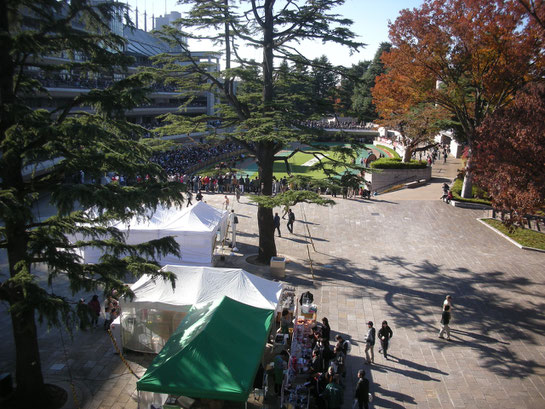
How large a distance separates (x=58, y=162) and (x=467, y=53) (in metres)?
Result: 23.0

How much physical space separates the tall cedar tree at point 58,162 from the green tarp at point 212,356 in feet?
4.64

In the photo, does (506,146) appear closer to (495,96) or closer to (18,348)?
(495,96)

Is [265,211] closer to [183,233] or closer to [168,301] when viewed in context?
[183,233]

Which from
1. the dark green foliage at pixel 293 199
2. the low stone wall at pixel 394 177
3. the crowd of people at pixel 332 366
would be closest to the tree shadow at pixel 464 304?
the crowd of people at pixel 332 366

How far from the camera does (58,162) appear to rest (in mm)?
7543

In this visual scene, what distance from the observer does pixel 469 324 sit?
43.1ft

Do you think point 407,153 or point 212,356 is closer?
point 212,356

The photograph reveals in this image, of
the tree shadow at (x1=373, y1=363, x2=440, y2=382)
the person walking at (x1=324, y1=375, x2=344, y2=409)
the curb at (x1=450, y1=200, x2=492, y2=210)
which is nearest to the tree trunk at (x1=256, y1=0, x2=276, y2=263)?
the tree shadow at (x1=373, y1=363, x2=440, y2=382)

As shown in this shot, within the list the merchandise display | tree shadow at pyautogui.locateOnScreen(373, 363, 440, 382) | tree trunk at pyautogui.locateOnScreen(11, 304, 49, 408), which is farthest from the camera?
tree shadow at pyautogui.locateOnScreen(373, 363, 440, 382)

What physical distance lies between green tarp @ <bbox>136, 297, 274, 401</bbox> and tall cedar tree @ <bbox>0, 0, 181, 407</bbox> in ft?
4.64

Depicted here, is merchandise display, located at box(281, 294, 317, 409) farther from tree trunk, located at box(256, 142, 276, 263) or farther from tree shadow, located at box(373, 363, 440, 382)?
tree trunk, located at box(256, 142, 276, 263)

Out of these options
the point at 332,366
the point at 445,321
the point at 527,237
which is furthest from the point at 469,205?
the point at 332,366

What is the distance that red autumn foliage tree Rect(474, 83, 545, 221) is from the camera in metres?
13.6

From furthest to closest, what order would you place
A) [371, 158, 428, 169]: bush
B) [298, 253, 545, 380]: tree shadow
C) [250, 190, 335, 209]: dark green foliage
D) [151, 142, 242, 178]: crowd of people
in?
[151, 142, 242, 178]: crowd of people, [371, 158, 428, 169]: bush, [250, 190, 335, 209]: dark green foliage, [298, 253, 545, 380]: tree shadow
